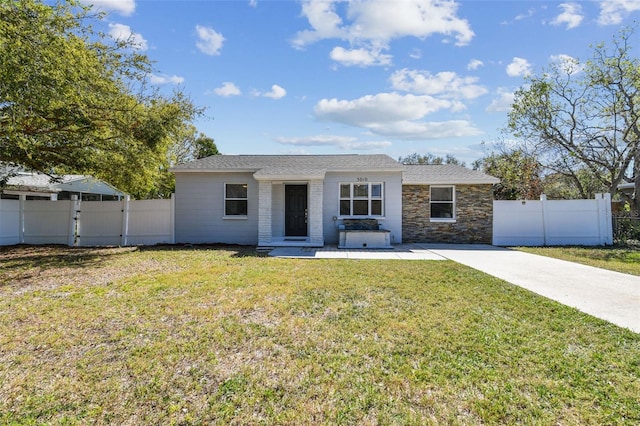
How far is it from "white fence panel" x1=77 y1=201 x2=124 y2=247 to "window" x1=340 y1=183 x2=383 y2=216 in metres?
9.11

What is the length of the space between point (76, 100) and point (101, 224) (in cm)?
737

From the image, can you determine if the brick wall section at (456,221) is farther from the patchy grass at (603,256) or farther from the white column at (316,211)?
the white column at (316,211)

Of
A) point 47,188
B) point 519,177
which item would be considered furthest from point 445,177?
point 47,188

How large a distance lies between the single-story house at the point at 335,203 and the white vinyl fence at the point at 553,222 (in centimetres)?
65

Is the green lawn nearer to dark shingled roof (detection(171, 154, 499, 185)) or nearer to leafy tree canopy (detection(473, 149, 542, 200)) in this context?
dark shingled roof (detection(171, 154, 499, 185))

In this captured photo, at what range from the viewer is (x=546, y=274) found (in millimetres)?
8148

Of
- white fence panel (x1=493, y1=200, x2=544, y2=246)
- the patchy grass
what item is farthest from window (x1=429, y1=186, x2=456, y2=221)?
the patchy grass

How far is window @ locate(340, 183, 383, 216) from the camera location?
13883 millimetres

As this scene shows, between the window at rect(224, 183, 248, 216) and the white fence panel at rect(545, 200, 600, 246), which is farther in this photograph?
the window at rect(224, 183, 248, 216)

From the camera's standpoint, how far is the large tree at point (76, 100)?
680cm

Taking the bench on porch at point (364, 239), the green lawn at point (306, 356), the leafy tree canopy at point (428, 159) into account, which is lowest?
the green lawn at point (306, 356)

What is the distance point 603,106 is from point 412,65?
10818mm

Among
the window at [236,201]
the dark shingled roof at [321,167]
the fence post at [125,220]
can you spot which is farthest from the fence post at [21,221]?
the window at [236,201]

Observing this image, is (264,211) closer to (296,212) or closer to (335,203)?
(296,212)
